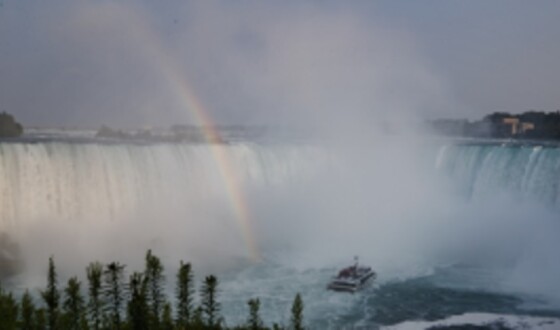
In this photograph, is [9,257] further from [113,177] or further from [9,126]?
[9,126]

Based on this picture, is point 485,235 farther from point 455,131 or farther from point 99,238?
point 455,131

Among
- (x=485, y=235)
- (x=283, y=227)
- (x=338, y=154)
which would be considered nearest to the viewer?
(x=485, y=235)

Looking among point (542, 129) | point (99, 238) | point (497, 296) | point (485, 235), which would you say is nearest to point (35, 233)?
point (99, 238)

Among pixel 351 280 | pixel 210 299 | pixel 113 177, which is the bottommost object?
pixel 210 299

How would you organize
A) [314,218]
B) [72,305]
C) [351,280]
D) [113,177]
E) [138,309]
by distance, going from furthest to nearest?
[314,218]
[113,177]
[351,280]
[72,305]
[138,309]

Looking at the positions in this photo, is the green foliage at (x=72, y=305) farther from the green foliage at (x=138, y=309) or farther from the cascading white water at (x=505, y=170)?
the cascading white water at (x=505, y=170)

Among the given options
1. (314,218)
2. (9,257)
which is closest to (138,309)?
(9,257)

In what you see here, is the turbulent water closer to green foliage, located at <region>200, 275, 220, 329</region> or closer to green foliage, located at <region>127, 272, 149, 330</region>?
green foliage, located at <region>200, 275, 220, 329</region>
